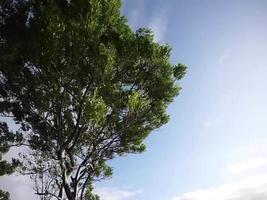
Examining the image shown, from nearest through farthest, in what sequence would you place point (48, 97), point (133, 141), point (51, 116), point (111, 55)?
point (111, 55)
point (48, 97)
point (51, 116)
point (133, 141)

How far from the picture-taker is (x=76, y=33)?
1430 cm

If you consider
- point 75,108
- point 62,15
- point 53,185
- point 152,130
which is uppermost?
point 62,15

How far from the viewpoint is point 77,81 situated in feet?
51.8

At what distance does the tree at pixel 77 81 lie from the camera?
14359mm

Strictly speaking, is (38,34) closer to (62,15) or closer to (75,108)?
(62,15)

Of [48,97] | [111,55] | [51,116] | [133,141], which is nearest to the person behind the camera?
[111,55]

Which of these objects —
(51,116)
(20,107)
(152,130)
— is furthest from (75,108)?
(152,130)

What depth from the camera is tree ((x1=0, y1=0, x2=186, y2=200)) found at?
14.4 metres

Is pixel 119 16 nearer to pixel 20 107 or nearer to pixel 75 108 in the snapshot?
pixel 75 108

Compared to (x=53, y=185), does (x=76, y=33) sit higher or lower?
higher

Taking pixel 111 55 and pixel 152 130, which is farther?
pixel 152 130

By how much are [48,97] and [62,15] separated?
3.74 metres

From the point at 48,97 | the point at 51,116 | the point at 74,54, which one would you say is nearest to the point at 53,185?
the point at 51,116

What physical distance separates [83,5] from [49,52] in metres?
2.56
